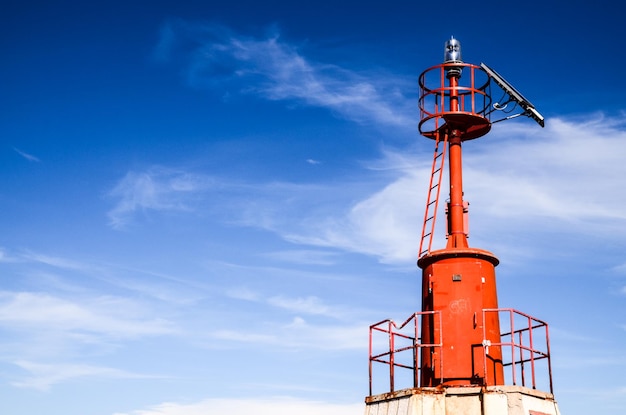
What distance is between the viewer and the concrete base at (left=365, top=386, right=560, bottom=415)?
702 inches

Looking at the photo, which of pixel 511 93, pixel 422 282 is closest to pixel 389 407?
pixel 422 282

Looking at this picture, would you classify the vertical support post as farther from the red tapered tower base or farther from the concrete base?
the concrete base

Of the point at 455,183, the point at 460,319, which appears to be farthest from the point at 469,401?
the point at 455,183

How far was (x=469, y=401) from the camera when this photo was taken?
18.2m

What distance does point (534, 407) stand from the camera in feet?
60.0

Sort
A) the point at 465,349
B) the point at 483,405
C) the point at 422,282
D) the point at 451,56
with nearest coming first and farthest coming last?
1. the point at 483,405
2. the point at 465,349
3. the point at 422,282
4. the point at 451,56

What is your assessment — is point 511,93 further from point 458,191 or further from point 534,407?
point 534,407

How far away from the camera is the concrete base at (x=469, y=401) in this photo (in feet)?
58.5

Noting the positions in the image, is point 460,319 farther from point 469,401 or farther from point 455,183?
point 455,183

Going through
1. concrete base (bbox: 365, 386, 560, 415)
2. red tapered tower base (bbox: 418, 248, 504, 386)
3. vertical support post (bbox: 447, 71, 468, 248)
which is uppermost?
vertical support post (bbox: 447, 71, 468, 248)

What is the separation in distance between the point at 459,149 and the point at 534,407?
750 centimetres

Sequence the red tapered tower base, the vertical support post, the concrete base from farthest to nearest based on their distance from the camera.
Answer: the vertical support post
the red tapered tower base
the concrete base

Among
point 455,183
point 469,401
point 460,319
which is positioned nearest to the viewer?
point 469,401

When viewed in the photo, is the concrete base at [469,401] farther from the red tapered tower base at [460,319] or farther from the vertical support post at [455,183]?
the vertical support post at [455,183]
